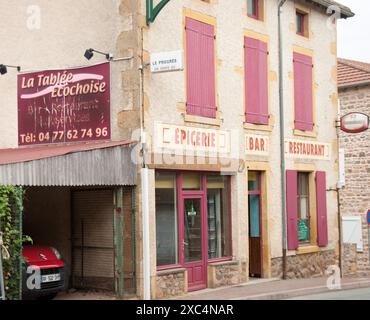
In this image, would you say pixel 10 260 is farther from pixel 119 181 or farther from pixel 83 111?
pixel 83 111

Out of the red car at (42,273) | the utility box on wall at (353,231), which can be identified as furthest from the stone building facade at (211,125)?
the utility box on wall at (353,231)

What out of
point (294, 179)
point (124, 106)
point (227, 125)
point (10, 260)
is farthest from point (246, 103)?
point (10, 260)

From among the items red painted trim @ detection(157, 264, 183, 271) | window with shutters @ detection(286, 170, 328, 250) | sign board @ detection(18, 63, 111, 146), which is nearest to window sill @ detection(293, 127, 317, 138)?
window with shutters @ detection(286, 170, 328, 250)

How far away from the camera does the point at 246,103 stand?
16.0m

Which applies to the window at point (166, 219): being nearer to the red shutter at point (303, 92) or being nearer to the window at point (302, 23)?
the red shutter at point (303, 92)

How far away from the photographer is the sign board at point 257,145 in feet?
52.6

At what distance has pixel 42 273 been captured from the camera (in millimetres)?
11898

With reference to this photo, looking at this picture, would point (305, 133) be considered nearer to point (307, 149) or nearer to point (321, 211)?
point (307, 149)

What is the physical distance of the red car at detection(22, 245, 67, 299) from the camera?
1158 cm

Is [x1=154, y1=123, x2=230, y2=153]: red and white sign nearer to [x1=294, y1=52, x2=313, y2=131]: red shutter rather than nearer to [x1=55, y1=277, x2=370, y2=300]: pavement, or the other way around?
[x1=55, y1=277, x2=370, y2=300]: pavement

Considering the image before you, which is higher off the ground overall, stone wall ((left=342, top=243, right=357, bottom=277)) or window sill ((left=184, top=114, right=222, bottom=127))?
window sill ((left=184, top=114, right=222, bottom=127))

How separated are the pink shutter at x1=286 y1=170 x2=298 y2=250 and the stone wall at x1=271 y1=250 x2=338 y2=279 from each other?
0.43 meters

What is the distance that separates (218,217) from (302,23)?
21.4 ft

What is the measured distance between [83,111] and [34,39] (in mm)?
2189
